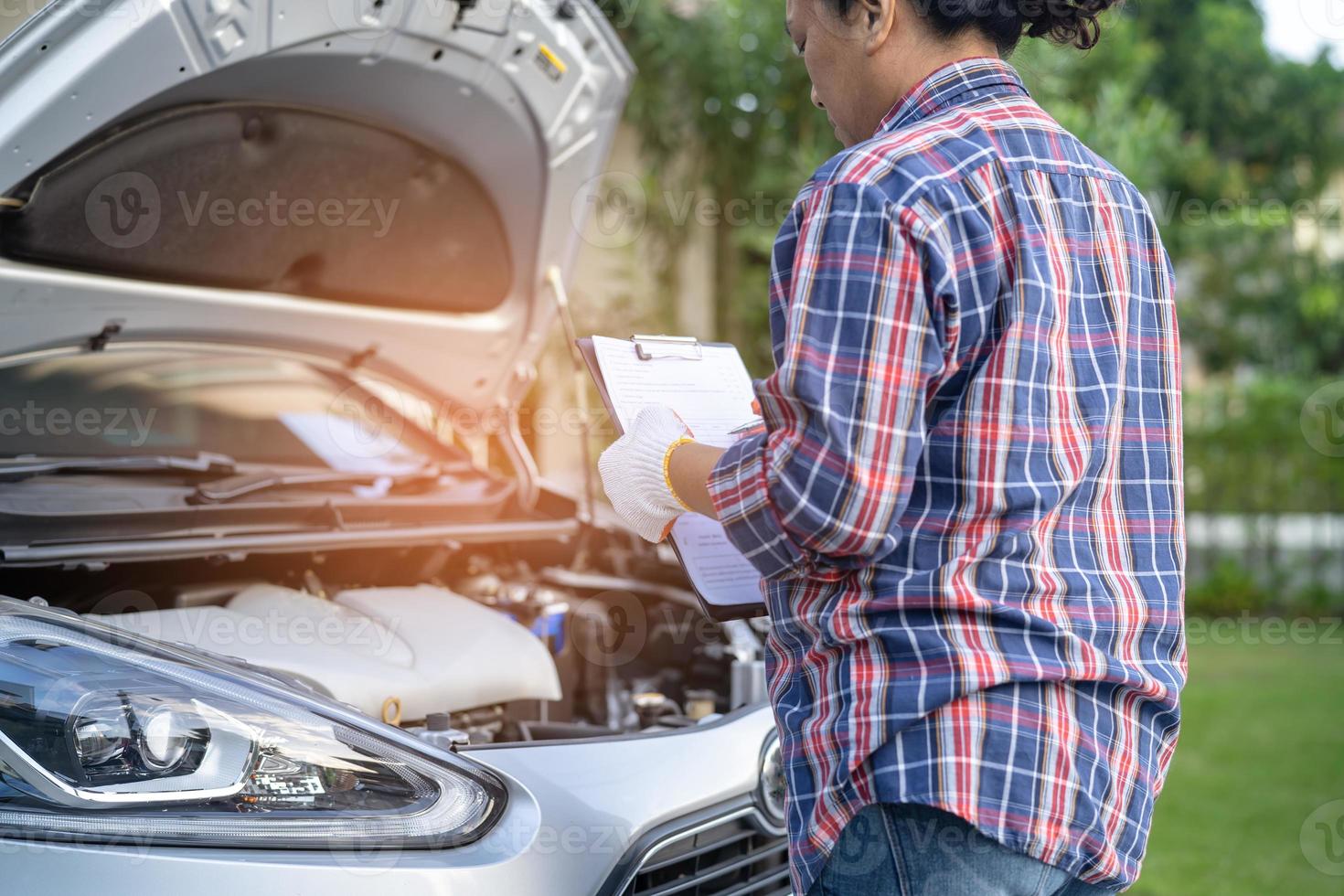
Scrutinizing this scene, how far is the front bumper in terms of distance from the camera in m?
1.23

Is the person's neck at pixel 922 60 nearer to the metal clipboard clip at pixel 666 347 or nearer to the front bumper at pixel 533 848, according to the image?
the metal clipboard clip at pixel 666 347

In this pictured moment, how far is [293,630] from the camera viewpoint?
196 centimetres

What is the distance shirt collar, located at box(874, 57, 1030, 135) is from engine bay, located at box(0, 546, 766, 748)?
1.02 m

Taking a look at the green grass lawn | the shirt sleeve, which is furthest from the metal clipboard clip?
the green grass lawn

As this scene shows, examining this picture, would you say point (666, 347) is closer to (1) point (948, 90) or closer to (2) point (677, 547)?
(2) point (677, 547)

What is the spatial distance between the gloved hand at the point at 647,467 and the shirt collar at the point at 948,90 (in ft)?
1.37

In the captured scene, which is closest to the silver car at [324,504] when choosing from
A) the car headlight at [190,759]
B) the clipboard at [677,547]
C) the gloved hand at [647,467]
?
the car headlight at [190,759]

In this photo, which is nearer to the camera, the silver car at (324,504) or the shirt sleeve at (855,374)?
the shirt sleeve at (855,374)

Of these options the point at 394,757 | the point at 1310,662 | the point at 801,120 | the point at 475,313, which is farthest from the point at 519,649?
the point at 1310,662

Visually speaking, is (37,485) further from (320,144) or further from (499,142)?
(499,142)

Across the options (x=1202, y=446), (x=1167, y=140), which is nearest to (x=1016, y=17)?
(x=1167, y=140)

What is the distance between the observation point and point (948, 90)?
126 centimetres

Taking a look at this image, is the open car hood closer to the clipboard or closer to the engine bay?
the engine bay

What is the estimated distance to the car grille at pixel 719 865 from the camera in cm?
165
